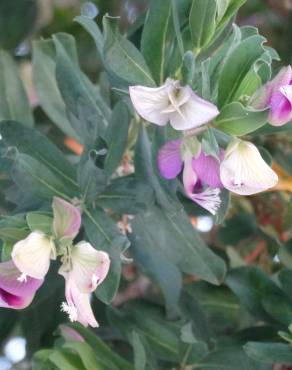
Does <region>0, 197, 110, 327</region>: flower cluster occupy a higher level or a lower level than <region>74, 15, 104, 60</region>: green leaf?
lower

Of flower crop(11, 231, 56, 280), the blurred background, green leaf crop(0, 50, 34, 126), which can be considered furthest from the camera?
the blurred background

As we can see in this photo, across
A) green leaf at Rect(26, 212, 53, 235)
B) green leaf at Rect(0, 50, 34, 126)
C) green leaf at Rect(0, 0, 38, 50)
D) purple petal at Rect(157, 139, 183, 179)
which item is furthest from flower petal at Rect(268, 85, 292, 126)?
green leaf at Rect(0, 0, 38, 50)

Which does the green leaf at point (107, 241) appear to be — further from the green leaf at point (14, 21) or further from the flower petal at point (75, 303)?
the green leaf at point (14, 21)

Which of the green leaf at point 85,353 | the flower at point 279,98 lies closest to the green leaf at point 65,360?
the green leaf at point 85,353

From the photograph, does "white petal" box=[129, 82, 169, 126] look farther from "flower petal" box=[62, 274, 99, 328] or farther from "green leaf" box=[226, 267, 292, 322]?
"green leaf" box=[226, 267, 292, 322]

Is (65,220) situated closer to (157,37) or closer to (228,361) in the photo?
(157,37)

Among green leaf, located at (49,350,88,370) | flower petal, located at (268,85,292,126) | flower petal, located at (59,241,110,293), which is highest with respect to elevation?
flower petal, located at (268,85,292,126)

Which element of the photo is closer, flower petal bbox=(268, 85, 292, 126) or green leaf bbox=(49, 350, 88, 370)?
flower petal bbox=(268, 85, 292, 126)

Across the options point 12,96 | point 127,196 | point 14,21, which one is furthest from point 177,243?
point 14,21

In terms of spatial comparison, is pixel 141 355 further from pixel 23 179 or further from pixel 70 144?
pixel 70 144
